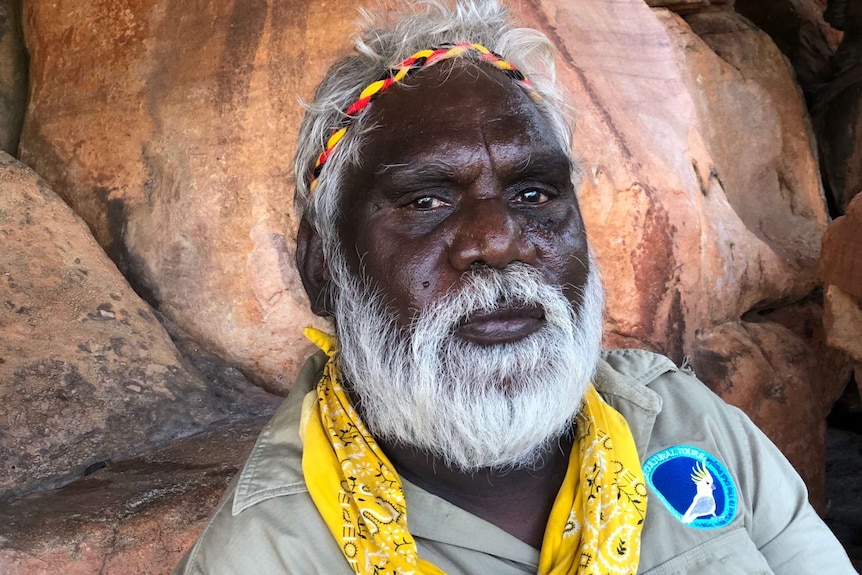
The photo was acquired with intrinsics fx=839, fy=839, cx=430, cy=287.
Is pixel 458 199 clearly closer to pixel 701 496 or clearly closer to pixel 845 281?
pixel 701 496

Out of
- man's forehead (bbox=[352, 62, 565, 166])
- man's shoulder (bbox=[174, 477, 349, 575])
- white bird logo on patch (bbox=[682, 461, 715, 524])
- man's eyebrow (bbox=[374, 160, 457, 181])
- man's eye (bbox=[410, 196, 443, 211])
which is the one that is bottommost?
white bird logo on patch (bbox=[682, 461, 715, 524])

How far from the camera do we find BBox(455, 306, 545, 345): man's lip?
4.50 ft

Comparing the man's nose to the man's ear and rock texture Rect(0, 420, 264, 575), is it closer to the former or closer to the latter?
the man's ear

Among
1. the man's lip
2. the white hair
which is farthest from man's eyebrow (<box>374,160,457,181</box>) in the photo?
the man's lip

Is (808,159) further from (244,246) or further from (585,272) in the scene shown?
(585,272)

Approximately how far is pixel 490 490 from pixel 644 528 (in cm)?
28

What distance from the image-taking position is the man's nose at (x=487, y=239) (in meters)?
1.37

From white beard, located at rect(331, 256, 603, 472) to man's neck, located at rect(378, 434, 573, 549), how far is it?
3cm

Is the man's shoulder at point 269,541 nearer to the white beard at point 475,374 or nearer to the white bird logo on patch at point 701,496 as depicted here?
the white beard at point 475,374

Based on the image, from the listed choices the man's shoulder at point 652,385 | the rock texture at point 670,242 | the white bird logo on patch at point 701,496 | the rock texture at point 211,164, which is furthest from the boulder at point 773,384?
the white bird logo on patch at point 701,496

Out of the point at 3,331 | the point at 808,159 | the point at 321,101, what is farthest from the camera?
the point at 808,159

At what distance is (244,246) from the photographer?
3.00 metres

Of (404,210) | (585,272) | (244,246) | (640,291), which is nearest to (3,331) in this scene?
(244,246)

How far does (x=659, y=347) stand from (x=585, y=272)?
5.13ft
